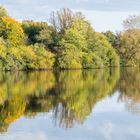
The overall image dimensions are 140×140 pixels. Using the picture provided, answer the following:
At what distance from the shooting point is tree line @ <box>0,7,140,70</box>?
189 ft

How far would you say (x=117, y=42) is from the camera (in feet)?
264

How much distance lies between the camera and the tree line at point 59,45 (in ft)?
189

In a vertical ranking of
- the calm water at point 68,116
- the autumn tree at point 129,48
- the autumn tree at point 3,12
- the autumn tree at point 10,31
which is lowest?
the calm water at point 68,116

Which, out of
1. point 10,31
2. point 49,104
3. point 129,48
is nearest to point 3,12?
point 10,31

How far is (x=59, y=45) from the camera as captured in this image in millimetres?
63500

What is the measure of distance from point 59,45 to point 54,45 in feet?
5.57

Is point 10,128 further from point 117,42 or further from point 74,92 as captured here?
point 117,42

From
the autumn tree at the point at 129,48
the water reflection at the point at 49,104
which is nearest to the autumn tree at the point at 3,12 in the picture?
the autumn tree at the point at 129,48

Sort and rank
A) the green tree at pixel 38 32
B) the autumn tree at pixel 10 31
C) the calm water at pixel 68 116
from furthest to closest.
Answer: the green tree at pixel 38 32 → the autumn tree at pixel 10 31 → the calm water at pixel 68 116

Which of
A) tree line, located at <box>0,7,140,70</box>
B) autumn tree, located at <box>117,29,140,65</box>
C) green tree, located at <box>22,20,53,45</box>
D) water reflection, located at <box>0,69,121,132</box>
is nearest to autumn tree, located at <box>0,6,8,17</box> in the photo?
tree line, located at <box>0,7,140,70</box>

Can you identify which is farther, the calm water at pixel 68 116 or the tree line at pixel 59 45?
the tree line at pixel 59 45

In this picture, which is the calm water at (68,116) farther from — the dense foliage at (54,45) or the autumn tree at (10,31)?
the autumn tree at (10,31)

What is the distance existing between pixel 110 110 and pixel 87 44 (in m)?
49.5

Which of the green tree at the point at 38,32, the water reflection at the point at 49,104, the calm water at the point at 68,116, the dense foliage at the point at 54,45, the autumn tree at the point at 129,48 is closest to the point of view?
the calm water at the point at 68,116
